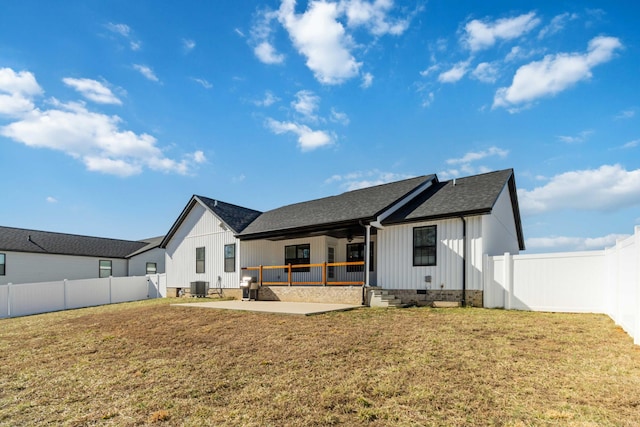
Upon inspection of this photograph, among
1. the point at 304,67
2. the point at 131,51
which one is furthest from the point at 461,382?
the point at 131,51

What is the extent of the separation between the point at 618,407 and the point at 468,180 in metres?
12.7

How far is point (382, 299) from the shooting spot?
509 inches

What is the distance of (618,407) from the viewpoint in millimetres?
3951

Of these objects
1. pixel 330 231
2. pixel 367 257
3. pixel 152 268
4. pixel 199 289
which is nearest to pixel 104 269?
pixel 152 268

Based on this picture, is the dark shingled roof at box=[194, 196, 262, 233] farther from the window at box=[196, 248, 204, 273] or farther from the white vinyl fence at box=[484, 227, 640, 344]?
the white vinyl fence at box=[484, 227, 640, 344]

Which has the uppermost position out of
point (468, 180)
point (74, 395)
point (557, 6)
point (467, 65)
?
point (557, 6)

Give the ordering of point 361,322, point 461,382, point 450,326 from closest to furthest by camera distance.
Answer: point 461,382 → point 450,326 → point 361,322

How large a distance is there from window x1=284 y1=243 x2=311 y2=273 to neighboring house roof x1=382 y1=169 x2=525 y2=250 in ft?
19.2

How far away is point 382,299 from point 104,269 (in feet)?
76.5

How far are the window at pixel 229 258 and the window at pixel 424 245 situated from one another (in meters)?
9.94

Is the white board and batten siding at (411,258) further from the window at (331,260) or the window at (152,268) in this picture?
the window at (152,268)

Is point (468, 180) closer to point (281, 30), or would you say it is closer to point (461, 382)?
point (281, 30)

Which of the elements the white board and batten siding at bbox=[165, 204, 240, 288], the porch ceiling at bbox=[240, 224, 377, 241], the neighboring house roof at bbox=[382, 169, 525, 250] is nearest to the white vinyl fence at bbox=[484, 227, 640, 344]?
the neighboring house roof at bbox=[382, 169, 525, 250]

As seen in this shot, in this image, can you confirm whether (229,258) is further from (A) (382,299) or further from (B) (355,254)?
(A) (382,299)
